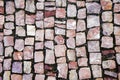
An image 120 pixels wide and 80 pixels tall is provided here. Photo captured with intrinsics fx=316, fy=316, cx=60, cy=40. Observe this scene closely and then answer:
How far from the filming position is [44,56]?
372cm

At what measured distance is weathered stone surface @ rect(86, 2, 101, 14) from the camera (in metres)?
3.88

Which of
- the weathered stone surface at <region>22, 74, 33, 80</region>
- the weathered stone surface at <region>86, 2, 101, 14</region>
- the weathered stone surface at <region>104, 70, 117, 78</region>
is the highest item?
the weathered stone surface at <region>86, 2, 101, 14</region>

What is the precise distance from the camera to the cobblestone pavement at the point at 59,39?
144 inches

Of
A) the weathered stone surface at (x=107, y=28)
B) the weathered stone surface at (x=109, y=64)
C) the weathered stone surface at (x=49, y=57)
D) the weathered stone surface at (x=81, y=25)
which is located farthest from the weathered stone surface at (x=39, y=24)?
the weathered stone surface at (x=109, y=64)

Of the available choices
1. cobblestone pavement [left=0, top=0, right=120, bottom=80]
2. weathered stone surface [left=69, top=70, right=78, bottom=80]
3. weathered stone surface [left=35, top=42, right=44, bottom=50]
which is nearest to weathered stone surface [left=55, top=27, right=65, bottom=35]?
cobblestone pavement [left=0, top=0, right=120, bottom=80]

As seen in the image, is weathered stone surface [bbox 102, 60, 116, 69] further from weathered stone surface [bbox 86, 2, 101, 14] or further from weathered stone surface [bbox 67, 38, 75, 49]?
weathered stone surface [bbox 86, 2, 101, 14]

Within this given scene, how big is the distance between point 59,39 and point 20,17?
1.86ft

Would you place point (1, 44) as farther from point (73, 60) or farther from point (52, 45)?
point (73, 60)

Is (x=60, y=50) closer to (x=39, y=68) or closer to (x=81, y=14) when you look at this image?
(x=39, y=68)

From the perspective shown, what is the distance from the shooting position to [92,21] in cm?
384

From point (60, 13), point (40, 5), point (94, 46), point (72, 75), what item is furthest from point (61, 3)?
point (72, 75)

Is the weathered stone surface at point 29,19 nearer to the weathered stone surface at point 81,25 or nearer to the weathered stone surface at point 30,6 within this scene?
the weathered stone surface at point 30,6

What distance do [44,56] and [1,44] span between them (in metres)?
0.55

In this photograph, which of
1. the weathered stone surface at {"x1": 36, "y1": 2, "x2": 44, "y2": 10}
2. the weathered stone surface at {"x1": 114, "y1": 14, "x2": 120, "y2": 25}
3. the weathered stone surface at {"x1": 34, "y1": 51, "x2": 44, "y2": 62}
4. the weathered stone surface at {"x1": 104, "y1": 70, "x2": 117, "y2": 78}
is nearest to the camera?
the weathered stone surface at {"x1": 104, "y1": 70, "x2": 117, "y2": 78}
